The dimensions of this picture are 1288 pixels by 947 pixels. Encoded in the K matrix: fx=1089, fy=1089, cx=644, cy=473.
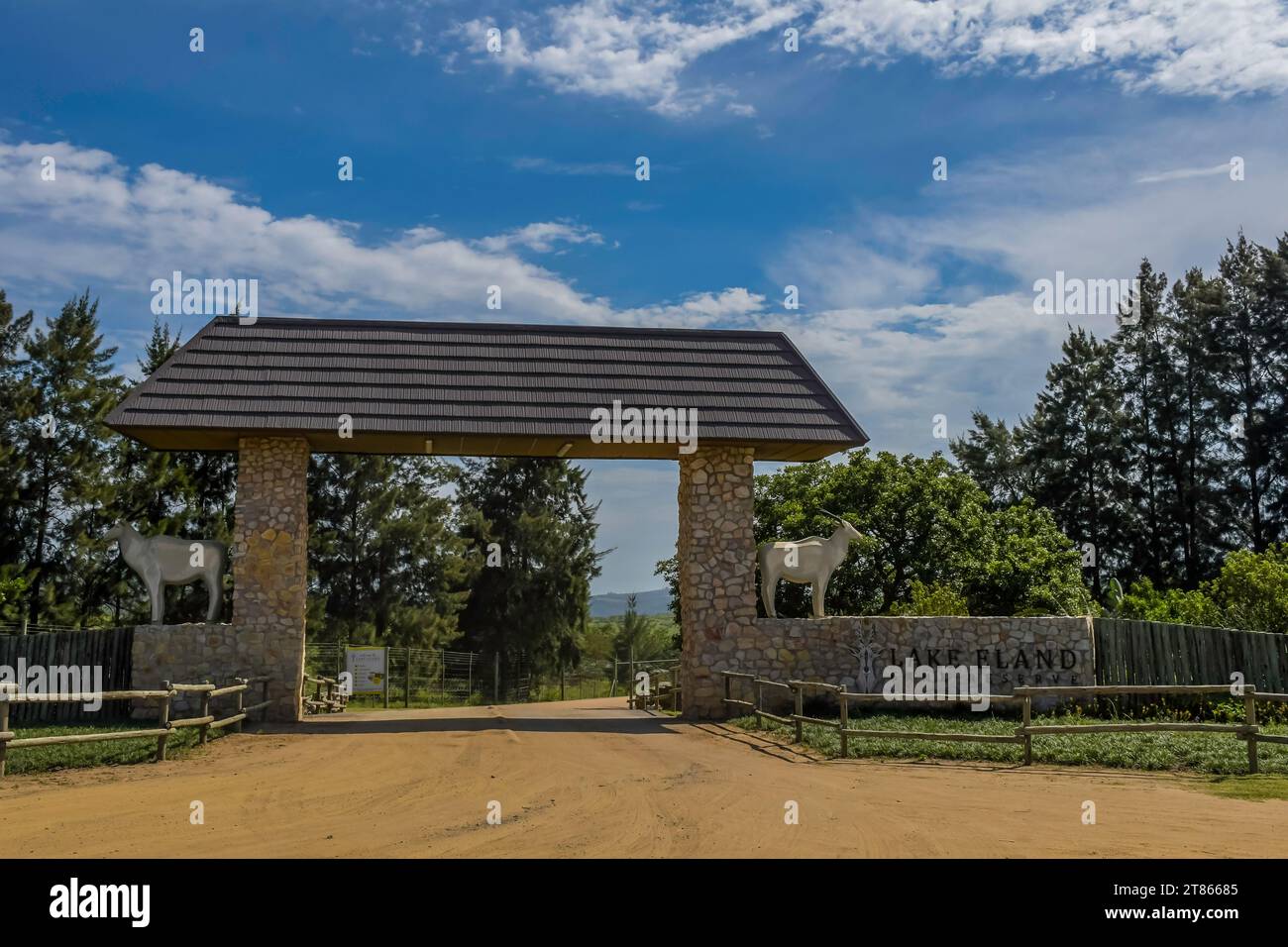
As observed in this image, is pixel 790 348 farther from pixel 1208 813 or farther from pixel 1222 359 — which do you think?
pixel 1222 359

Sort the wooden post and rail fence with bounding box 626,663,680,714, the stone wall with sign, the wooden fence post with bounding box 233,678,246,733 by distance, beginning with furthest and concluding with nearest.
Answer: the wooden post and rail fence with bounding box 626,663,680,714 < the stone wall with sign < the wooden fence post with bounding box 233,678,246,733

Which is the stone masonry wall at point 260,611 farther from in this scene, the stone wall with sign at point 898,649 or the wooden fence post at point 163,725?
the stone wall with sign at point 898,649

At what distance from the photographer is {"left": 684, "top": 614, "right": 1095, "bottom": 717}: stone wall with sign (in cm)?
1717

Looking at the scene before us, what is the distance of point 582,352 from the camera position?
1867 cm

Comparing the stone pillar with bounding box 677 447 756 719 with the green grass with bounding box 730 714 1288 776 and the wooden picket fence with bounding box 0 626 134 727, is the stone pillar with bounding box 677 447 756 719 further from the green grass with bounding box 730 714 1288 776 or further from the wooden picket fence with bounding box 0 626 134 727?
the wooden picket fence with bounding box 0 626 134 727


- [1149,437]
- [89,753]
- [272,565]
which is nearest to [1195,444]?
[1149,437]

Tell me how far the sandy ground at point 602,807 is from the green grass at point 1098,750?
0.54 metres

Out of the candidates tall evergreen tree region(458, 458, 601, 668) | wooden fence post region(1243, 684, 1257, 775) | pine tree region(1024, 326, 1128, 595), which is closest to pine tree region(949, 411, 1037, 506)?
pine tree region(1024, 326, 1128, 595)

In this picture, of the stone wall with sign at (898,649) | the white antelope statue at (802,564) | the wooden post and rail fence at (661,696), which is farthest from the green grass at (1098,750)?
the wooden post and rail fence at (661,696)

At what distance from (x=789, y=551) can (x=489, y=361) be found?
5955 mm

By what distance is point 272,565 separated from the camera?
17.0 metres

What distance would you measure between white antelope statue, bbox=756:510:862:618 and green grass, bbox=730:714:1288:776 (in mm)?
3329

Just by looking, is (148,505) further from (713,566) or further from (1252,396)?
(1252,396)
